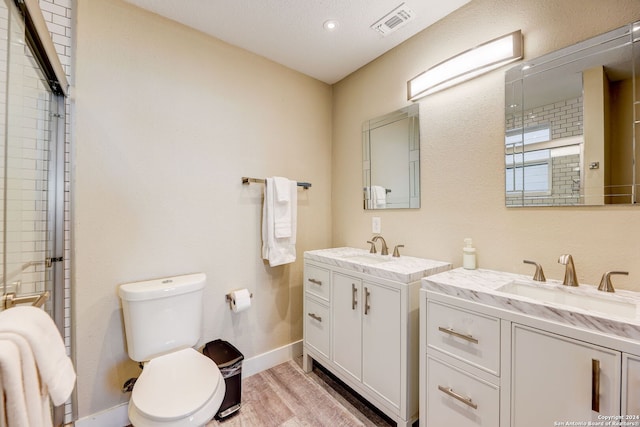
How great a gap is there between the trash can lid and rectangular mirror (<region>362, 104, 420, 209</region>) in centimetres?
143

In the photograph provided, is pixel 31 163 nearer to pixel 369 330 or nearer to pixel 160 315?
pixel 160 315

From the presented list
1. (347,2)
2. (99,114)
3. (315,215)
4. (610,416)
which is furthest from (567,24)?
(99,114)

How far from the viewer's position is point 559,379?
913 millimetres

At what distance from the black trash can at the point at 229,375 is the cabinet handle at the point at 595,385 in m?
1.59

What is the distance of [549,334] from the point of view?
0.94m

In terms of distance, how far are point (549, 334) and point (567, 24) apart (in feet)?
4.53

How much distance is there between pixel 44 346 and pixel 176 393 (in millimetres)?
682

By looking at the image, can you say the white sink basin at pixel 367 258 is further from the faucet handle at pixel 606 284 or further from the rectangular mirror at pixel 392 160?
the faucet handle at pixel 606 284

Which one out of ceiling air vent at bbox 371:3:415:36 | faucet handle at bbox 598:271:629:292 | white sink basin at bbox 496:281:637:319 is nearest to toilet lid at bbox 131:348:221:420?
white sink basin at bbox 496:281:637:319

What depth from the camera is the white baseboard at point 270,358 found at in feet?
6.68

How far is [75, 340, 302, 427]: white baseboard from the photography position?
149 cm

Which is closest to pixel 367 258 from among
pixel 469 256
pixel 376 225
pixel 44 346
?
pixel 376 225

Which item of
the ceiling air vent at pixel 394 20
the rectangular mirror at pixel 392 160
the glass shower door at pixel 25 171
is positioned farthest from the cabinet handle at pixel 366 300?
the ceiling air vent at pixel 394 20

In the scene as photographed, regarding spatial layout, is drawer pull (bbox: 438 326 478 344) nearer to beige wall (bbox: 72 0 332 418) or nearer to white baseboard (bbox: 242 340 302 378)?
beige wall (bbox: 72 0 332 418)
